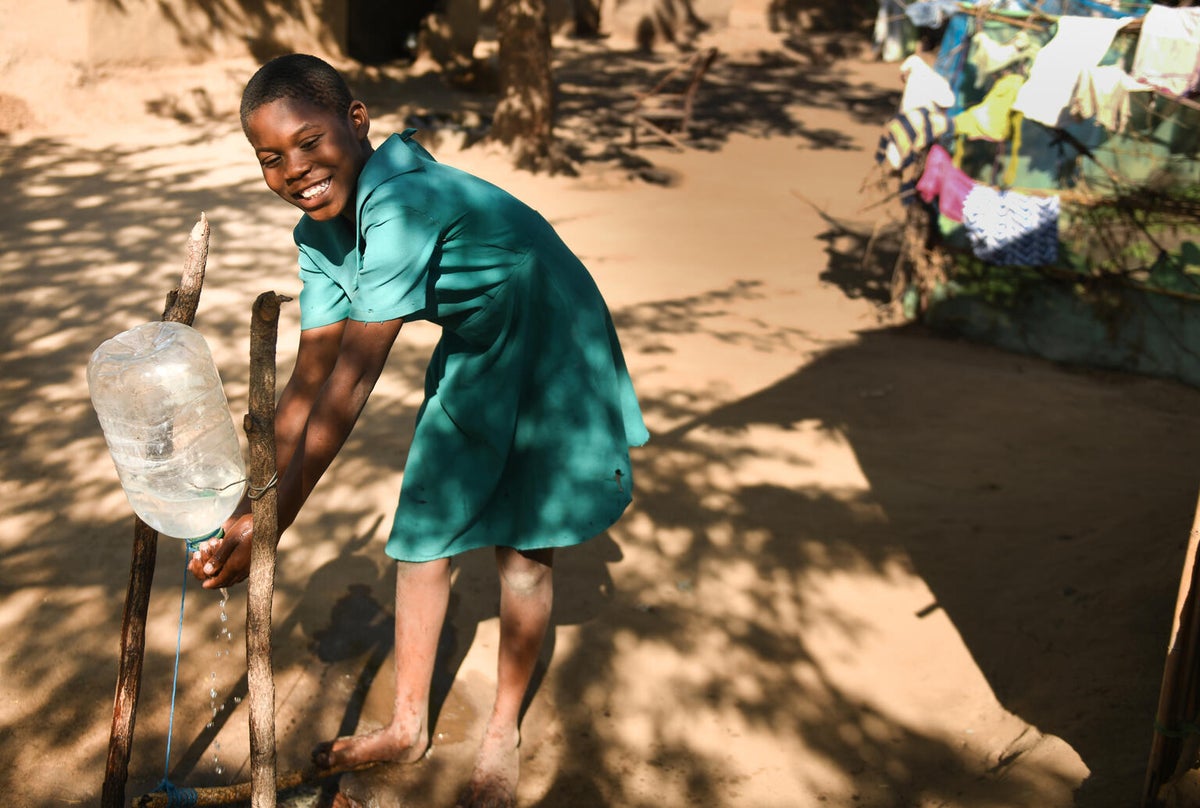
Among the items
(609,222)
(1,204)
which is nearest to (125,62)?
(1,204)

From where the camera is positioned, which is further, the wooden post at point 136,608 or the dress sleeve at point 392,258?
the wooden post at point 136,608

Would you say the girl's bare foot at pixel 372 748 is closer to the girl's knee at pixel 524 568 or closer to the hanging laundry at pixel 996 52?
the girl's knee at pixel 524 568

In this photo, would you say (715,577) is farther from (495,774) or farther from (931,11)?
(931,11)

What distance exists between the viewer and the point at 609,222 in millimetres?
8336

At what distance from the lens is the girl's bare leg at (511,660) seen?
2639mm

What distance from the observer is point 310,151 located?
6.71ft

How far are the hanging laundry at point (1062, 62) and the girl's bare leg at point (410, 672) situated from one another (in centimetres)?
456

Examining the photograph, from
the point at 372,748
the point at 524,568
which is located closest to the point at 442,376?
the point at 524,568

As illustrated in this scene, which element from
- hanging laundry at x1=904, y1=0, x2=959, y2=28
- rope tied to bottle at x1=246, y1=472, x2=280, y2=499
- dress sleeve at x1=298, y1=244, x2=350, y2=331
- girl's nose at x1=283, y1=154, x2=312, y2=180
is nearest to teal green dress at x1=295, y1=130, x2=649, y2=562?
dress sleeve at x1=298, y1=244, x2=350, y2=331

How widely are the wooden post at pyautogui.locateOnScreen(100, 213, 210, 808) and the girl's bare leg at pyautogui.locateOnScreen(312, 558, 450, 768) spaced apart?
0.48 m

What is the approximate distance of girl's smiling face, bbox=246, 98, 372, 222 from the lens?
200 cm

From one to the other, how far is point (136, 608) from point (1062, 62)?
5252mm

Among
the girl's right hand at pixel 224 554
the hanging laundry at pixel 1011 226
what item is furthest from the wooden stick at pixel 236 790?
the hanging laundry at pixel 1011 226

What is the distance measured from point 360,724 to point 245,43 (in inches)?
360
